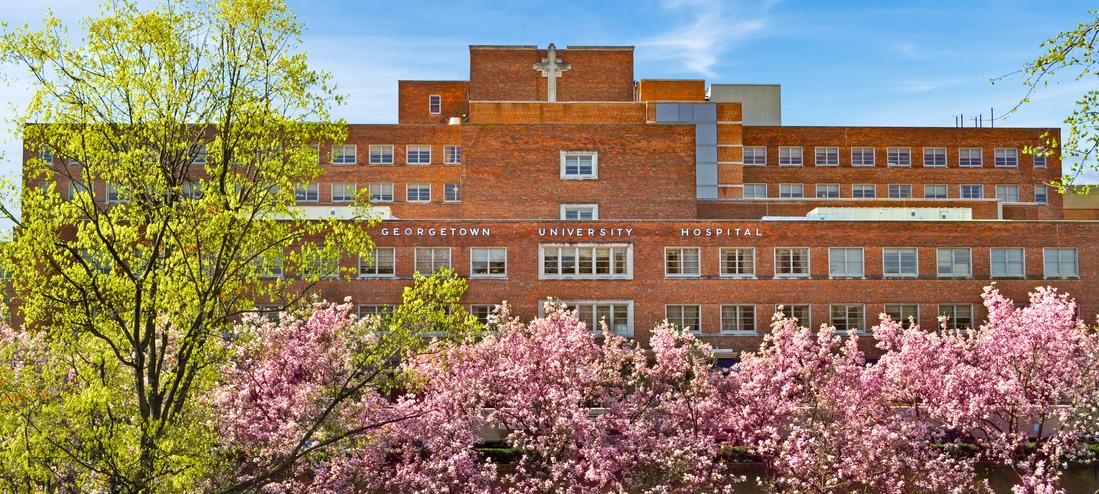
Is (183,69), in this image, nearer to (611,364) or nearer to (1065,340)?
(611,364)

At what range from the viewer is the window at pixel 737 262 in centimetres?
5762

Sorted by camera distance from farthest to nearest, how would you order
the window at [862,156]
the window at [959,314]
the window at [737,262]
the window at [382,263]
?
the window at [862,156]
the window at [959,314]
the window at [737,262]
the window at [382,263]

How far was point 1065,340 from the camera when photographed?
125 feet

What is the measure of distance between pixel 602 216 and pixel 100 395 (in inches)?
1841

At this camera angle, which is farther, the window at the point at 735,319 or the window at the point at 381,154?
the window at the point at 381,154

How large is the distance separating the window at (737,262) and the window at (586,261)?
5.19 meters

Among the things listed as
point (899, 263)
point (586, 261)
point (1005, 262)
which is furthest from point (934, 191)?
point (586, 261)

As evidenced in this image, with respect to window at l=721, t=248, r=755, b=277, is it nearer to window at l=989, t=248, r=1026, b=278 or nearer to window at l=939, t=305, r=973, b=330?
window at l=939, t=305, r=973, b=330

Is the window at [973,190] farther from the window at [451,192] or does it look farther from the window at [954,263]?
the window at [451,192]

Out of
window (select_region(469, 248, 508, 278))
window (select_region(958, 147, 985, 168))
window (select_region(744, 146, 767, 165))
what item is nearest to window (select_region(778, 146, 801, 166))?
window (select_region(744, 146, 767, 165))

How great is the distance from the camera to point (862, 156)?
90938 mm

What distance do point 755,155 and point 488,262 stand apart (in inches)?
1642

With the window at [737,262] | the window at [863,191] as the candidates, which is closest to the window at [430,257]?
the window at [737,262]

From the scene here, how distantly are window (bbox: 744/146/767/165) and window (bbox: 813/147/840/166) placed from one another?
442cm
